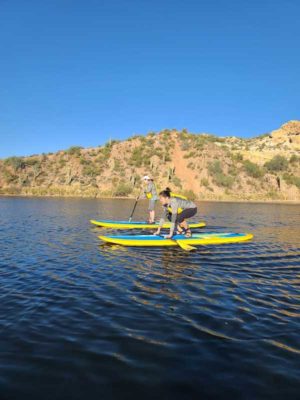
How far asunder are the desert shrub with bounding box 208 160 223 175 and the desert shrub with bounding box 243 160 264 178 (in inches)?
193

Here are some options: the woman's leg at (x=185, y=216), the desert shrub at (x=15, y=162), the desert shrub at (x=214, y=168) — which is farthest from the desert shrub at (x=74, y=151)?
the woman's leg at (x=185, y=216)

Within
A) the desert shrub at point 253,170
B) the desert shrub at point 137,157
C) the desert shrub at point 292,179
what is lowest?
the desert shrub at point 292,179

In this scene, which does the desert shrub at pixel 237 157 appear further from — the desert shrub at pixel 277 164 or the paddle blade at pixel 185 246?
the paddle blade at pixel 185 246

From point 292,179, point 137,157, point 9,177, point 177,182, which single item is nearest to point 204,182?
point 177,182

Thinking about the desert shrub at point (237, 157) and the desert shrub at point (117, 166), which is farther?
the desert shrub at point (237, 157)

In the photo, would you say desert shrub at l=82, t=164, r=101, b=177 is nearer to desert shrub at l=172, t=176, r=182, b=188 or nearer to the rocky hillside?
the rocky hillside

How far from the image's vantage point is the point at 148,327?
18.5 ft

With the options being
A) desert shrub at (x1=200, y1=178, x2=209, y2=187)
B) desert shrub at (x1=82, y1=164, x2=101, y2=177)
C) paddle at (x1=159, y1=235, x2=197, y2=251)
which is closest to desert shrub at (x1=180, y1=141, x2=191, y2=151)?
desert shrub at (x1=200, y1=178, x2=209, y2=187)

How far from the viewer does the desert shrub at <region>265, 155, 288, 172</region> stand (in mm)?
62500

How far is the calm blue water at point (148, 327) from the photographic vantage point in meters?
4.08

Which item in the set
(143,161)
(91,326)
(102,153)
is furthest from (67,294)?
(102,153)

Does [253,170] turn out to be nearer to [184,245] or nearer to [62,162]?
[62,162]

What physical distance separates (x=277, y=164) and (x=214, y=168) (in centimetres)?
1198

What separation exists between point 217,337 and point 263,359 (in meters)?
0.80
